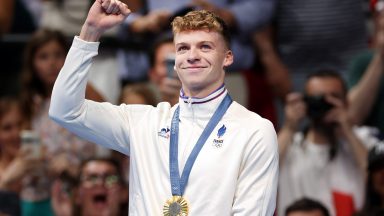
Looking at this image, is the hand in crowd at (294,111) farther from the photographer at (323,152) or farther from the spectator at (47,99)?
the spectator at (47,99)

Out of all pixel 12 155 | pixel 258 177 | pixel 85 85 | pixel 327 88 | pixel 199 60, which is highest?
pixel 327 88

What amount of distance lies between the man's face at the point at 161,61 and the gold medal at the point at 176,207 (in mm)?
3363

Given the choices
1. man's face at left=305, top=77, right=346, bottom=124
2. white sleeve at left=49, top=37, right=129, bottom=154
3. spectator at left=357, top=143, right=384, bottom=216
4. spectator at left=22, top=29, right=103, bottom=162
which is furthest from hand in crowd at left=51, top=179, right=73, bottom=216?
white sleeve at left=49, top=37, right=129, bottom=154

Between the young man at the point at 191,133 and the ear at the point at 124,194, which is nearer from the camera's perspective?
the young man at the point at 191,133

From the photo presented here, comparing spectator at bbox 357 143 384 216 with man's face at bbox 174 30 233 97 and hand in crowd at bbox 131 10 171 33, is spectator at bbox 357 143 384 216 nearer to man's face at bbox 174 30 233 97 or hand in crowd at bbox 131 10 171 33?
hand in crowd at bbox 131 10 171 33

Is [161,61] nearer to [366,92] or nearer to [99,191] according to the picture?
[99,191]

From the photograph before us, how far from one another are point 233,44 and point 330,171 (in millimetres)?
1498

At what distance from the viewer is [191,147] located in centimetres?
513

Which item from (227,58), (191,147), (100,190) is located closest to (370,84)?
(100,190)

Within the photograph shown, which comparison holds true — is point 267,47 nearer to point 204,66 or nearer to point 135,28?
point 135,28

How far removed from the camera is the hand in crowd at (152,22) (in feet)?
28.2

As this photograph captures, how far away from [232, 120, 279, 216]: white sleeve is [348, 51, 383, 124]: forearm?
11.0 feet

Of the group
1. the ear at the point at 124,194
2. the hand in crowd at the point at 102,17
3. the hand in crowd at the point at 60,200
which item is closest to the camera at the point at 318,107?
the ear at the point at 124,194

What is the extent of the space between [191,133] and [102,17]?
753 millimetres
